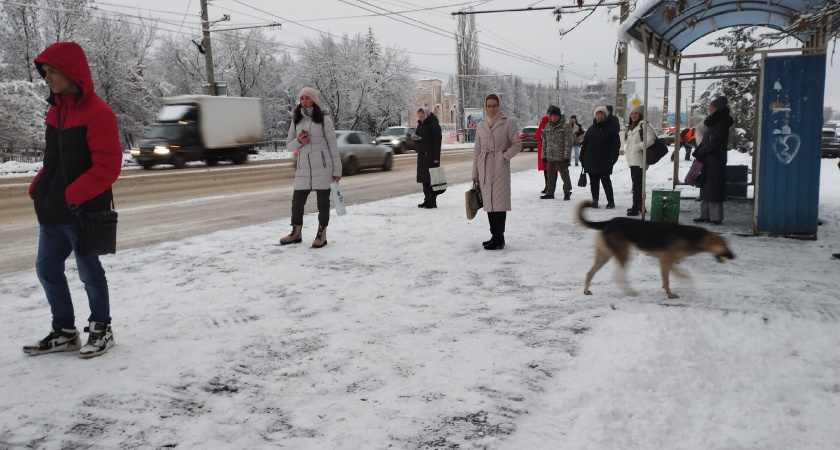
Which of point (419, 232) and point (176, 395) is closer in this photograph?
point (176, 395)

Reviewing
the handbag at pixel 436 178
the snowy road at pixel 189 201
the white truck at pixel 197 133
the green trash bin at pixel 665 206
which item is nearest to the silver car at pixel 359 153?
the snowy road at pixel 189 201

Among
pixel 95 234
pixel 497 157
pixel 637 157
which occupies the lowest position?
pixel 95 234

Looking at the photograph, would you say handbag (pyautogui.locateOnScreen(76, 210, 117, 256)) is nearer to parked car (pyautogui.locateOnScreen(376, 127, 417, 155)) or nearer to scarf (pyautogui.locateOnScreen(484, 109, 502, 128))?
scarf (pyautogui.locateOnScreen(484, 109, 502, 128))

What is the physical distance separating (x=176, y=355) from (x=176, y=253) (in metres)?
3.31

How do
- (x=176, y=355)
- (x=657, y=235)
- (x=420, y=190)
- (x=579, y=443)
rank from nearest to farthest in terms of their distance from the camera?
(x=579, y=443)
(x=176, y=355)
(x=657, y=235)
(x=420, y=190)

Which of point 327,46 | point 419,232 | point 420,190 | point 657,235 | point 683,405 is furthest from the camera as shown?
point 327,46

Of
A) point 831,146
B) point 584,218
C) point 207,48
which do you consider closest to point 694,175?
point 584,218

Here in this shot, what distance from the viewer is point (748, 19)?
929cm

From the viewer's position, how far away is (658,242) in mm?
4656

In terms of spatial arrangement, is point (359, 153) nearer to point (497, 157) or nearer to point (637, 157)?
point (637, 157)

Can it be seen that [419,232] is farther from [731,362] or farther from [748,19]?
[748,19]

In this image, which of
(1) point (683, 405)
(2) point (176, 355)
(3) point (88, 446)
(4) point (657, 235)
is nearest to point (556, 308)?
(4) point (657, 235)

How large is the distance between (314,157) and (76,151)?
3.55m

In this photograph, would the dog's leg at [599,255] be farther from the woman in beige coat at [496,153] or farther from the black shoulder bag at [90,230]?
the black shoulder bag at [90,230]
